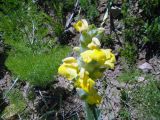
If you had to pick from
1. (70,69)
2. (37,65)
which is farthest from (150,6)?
(70,69)

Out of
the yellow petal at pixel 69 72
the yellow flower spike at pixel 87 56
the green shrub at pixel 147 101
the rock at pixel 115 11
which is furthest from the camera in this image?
the rock at pixel 115 11

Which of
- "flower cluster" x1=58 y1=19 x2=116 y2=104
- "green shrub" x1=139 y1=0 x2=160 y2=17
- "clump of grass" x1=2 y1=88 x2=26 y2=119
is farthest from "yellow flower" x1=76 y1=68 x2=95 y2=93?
"green shrub" x1=139 y1=0 x2=160 y2=17

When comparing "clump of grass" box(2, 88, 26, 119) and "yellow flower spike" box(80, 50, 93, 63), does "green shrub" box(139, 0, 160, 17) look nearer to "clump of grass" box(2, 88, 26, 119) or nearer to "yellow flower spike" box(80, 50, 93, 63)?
"clump of grass" box(2, 88, 26, 119)

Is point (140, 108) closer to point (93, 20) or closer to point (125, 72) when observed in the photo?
point (125, 72)

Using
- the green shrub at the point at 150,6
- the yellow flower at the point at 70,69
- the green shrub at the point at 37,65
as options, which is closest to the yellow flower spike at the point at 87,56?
the yellow flower at the point at 70,69

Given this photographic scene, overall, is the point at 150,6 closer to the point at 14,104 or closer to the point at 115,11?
the point at 115,11

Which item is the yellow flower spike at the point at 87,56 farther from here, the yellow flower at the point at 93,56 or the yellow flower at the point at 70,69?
the yellow flower at the point at 70,69
